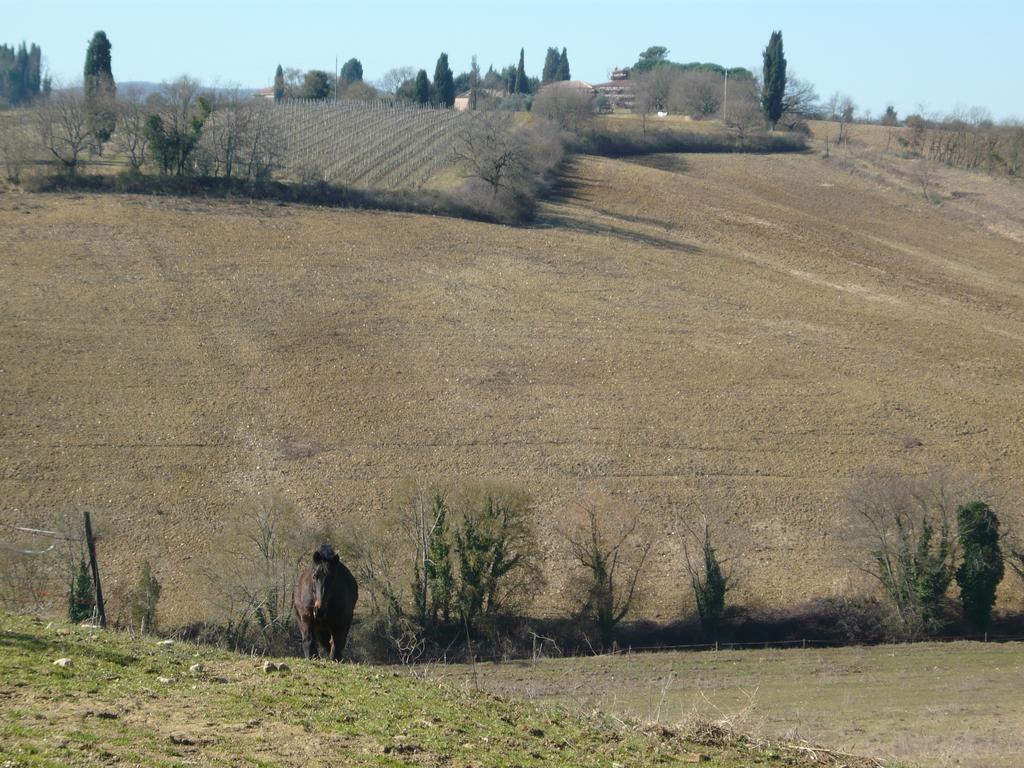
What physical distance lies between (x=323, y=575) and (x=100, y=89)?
203ft

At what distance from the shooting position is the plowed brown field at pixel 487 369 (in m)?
30.3

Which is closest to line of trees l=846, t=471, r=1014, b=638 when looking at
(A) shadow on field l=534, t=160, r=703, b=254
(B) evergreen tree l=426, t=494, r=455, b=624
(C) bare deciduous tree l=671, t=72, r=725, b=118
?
(B) evergreen tree l=426, t=494, r=455, b=624

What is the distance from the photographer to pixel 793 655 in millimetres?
23547

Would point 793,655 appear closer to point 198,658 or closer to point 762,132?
point 198,658

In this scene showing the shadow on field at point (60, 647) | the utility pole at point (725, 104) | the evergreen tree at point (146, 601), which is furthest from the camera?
the utility pole at point (725, 104)

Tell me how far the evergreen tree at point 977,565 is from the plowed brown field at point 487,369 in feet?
9.53

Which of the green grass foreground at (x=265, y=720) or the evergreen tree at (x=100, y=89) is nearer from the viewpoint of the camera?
the green grass foreground at (x=265, y=720)

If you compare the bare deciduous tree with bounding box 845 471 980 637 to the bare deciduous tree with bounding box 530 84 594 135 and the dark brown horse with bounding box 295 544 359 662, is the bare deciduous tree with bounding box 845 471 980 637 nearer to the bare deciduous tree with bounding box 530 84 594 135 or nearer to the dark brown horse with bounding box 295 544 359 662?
the dark brown horse with bounding box 295 544 359 662

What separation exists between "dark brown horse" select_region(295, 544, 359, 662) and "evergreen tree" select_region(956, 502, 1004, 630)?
20.8 metres

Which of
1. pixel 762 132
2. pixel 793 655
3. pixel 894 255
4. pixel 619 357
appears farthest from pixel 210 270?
pixel 762 132

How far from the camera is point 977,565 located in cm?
2617

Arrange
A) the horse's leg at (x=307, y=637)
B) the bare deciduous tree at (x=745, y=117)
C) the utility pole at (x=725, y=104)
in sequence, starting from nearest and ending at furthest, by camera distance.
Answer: the horse's leg at (x=307, y=637) < the bare deciduous tree at (x=745, y=117) < the utility pole at (x=725, y=104)

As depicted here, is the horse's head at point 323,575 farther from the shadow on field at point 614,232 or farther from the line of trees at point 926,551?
the shadow on field at point 614,232

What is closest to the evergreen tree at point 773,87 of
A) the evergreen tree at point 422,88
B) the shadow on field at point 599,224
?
the evergreen tree at point 422,88
